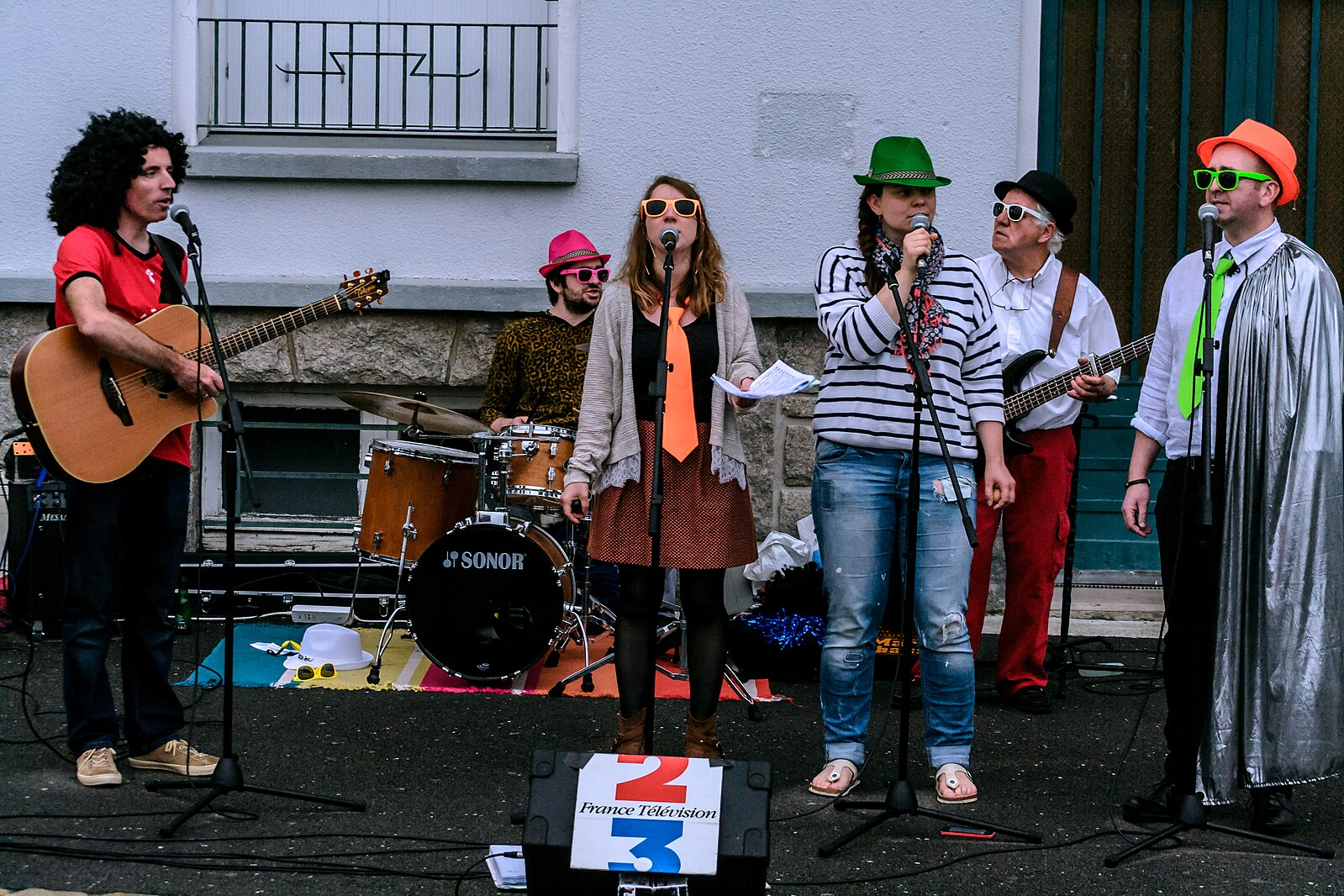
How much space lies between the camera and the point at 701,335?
465cm

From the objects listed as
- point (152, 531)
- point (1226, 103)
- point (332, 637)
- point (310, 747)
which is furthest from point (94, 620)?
point (1226, 103)

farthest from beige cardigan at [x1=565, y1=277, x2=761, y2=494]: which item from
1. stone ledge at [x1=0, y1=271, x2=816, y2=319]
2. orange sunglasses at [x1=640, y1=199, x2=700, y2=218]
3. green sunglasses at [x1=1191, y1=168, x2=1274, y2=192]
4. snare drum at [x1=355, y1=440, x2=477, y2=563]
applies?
stone ledge at [x1=0, y1=271, x2=816, y2=319]

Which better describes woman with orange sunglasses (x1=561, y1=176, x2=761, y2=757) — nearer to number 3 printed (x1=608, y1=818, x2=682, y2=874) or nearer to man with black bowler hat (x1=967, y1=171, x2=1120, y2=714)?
number 3 printed (x1=608, y1=818, x2=682, y2=874)

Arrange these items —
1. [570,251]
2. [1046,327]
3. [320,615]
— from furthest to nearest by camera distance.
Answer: [320,615] < [570,251] < [1046,327]

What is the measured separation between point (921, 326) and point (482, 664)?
2.48m

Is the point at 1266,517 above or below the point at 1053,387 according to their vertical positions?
below

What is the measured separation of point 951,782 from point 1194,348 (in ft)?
Result: 5.10

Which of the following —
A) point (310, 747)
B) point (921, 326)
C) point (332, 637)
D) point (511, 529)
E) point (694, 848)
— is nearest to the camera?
point (694, 848)

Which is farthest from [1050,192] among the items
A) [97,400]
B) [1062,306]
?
[97,400]

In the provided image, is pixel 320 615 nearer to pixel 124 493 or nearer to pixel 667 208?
pixel 124 493

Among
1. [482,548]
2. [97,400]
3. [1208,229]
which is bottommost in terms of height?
[482,548]

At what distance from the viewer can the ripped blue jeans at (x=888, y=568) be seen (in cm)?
448

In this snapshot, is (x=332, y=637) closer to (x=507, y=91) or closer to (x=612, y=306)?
(x=612, y=306)

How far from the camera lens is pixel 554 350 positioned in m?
6.46
